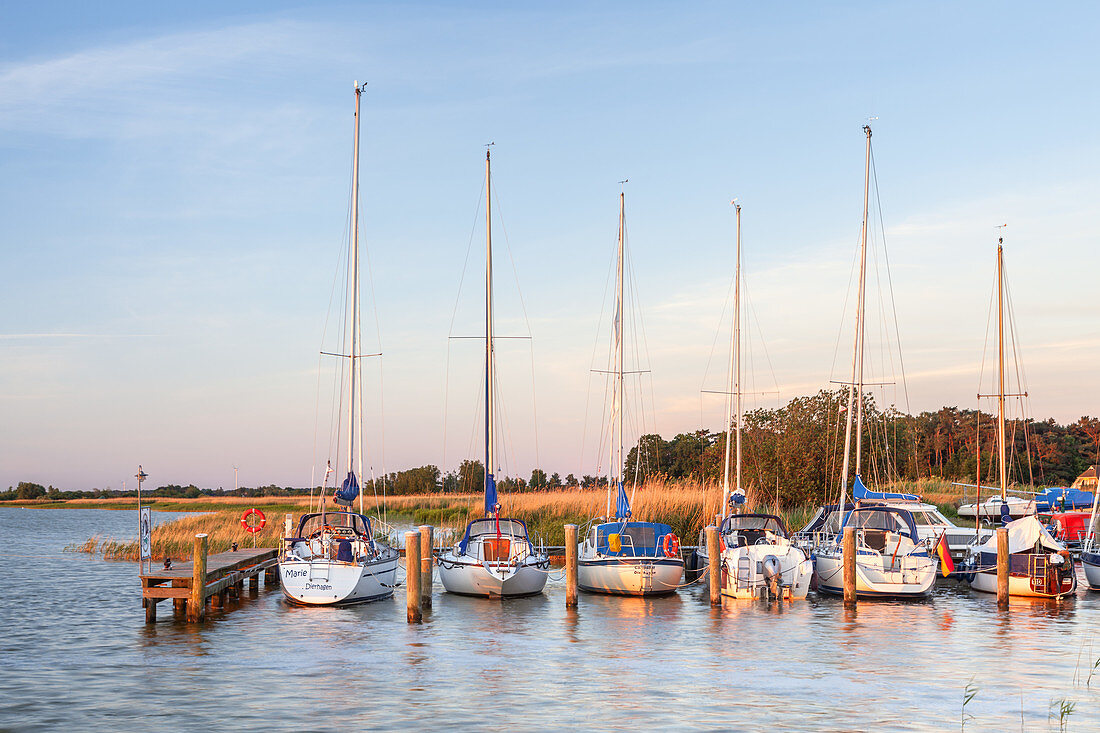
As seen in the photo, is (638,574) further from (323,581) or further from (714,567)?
(323,581)

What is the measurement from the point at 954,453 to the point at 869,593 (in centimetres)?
8566

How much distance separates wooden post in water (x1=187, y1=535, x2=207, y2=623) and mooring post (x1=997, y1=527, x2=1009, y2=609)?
62.2ft

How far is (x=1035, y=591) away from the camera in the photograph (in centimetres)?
2719

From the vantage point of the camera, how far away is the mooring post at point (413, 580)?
2247 cm

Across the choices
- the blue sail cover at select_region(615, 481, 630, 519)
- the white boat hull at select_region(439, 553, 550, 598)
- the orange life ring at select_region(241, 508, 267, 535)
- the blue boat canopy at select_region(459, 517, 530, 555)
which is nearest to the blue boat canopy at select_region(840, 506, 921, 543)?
the blue sail cover at select_region(615, 481, 630, 519)

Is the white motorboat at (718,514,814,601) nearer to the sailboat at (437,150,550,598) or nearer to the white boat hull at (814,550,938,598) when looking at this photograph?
the white boat hull at (814,550,938,598)

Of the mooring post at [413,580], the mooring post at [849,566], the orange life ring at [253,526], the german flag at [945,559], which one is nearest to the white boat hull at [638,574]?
the mooring post at [849,566]

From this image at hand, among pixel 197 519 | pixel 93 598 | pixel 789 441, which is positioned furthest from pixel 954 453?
pixel 93 598

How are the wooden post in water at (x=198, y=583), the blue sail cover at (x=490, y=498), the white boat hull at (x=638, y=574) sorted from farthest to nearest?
the blue sail cover at (x=490, y=498)
the white boat hull at (x=638, y=574)
the wooden post in water at (x=198, y=583)

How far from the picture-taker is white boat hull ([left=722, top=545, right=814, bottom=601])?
26.8m

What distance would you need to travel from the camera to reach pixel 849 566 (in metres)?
25.7

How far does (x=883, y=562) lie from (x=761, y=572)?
3227mm

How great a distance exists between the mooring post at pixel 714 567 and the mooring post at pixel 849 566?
10.1 ft

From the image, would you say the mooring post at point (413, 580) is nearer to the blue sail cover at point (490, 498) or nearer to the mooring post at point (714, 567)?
the blue sail cover at point (490, 498)
